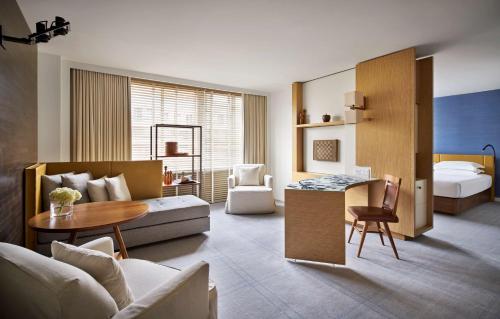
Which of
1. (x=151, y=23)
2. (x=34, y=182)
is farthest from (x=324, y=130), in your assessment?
(x=34, y=182)

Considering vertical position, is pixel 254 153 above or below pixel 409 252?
above

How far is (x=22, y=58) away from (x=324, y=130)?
165 inches

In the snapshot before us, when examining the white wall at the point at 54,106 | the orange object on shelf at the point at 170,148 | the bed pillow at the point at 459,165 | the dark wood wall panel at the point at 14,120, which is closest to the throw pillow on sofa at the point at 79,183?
the dark wood wall panel at the point at 14,120

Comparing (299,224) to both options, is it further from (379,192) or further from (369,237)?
(379,192)

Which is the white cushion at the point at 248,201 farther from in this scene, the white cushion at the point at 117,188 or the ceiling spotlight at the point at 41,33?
the ceiling spotlight at the point at 41,33

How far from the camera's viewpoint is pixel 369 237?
11.0ft

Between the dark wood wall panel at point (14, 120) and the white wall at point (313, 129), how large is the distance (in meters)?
4.02

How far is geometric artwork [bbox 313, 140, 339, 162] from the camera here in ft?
14.2

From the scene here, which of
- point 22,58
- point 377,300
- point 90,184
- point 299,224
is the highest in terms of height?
point 22,58

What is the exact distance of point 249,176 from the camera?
4.88m

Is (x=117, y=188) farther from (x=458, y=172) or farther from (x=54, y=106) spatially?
(x=458, y=172)

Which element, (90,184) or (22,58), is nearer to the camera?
(22,58)

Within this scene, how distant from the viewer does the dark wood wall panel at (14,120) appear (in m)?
1.84

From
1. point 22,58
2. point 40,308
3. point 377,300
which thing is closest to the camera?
point 40,308
